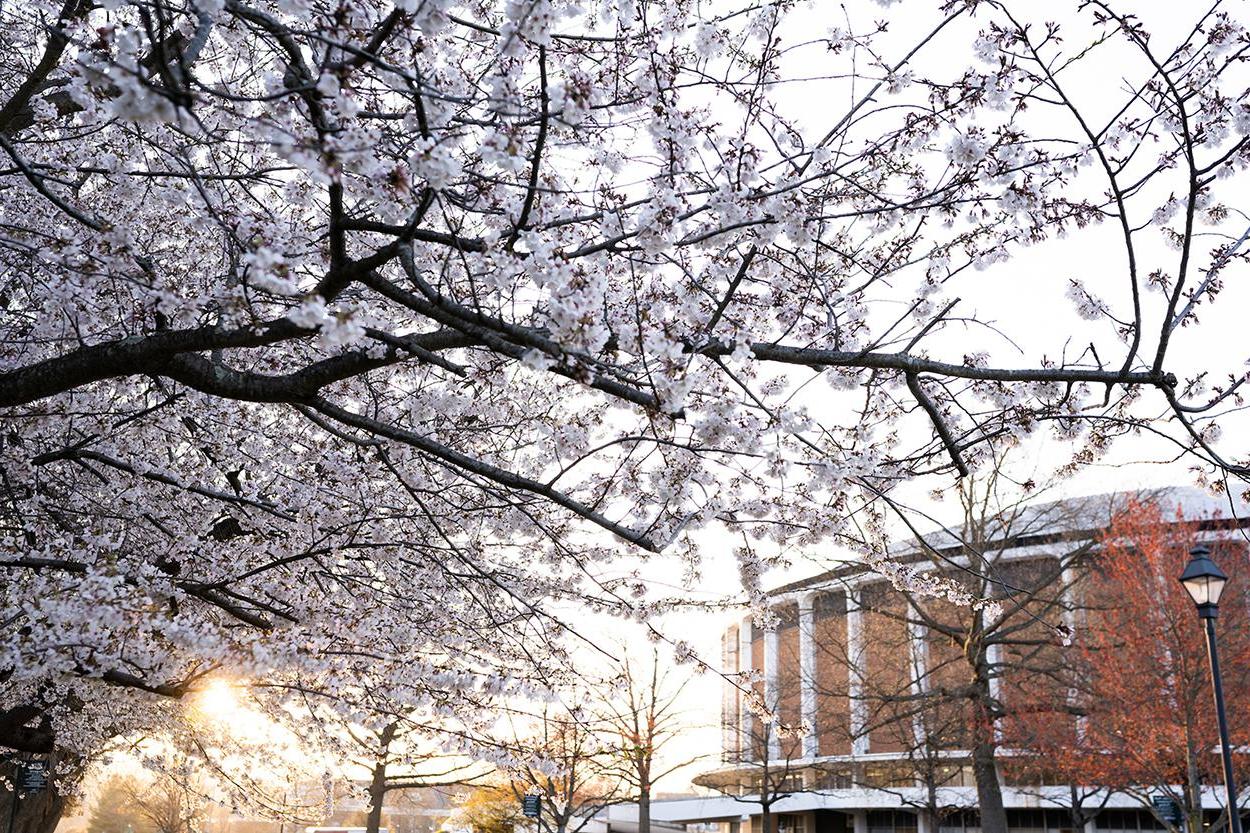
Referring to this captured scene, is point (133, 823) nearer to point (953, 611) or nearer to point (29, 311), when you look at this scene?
point (953, 611)

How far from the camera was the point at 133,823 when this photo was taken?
62.3m

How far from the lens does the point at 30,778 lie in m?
13.3

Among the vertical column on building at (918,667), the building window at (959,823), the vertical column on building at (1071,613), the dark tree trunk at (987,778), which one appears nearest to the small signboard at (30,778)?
the vertical column on building at (1071,613)

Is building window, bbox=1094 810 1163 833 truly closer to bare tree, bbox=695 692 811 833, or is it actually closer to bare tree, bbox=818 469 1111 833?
bare tree, bbox=818 469 1111 833

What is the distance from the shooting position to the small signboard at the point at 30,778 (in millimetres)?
13164

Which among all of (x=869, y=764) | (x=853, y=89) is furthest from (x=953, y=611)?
(x=853, y=89)

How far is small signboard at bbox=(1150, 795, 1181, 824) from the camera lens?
17.0 meters

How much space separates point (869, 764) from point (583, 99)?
36783mm

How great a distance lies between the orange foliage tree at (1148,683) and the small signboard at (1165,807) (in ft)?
0.52

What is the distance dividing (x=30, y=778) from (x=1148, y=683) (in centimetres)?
1826

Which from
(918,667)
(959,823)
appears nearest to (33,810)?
(918,667)

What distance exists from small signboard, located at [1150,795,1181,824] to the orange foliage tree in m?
0.16

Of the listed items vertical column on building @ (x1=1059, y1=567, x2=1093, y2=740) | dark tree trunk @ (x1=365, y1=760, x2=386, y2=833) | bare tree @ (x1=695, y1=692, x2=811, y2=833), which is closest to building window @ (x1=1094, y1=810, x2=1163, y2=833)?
vertical column on building @ (x1=1059, y1=567, x2=1093, y2=740)

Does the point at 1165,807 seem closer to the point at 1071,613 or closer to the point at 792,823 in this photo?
the point at 1071,613
